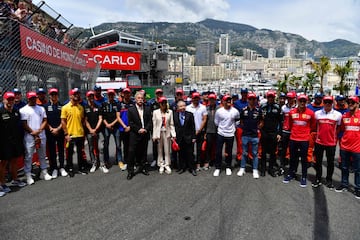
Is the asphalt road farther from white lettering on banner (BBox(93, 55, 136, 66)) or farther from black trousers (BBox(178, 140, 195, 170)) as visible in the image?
white lettering on banner (BBox(93, 55, 136, 66))

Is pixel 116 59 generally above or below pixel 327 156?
above

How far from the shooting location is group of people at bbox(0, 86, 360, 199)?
4707 mm

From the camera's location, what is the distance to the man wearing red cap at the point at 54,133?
5.38m

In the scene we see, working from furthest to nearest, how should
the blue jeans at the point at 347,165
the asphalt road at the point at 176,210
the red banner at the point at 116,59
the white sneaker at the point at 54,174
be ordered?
the red banner at the point at 116,59 < the white sneaker at the point at 54,174 < the blue jeans at the point at 347,165 < the asphalt road at the point at 176,210

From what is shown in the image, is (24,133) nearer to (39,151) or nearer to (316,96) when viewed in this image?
(39,151)

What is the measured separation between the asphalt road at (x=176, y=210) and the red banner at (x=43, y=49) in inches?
129

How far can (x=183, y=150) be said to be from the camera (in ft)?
19.1

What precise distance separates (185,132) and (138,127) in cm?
105

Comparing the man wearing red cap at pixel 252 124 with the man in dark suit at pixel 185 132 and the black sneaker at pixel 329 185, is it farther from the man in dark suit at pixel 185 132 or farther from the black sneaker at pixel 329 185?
the black sneaker at pixel 329 185

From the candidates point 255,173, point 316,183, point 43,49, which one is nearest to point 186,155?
point 255,173

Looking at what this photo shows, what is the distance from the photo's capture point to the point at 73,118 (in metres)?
5.37

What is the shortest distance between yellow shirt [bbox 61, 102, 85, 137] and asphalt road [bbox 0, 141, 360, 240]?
3.27 ft

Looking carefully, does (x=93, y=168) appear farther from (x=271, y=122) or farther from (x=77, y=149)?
(x=271, y=122)

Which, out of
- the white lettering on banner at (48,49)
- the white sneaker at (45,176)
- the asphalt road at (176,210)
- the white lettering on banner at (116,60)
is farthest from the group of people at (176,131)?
the white lettering on banner at (116,60)
